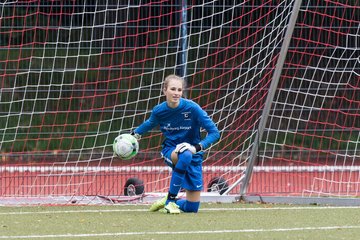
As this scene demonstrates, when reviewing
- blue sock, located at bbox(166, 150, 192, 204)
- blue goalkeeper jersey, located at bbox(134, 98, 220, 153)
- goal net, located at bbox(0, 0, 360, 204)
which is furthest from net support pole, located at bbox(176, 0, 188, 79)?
blue sock, located at bbox(166, 150, 192, 204)

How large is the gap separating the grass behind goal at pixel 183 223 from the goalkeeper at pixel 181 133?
8.1 inches

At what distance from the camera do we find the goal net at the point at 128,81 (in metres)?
12.4

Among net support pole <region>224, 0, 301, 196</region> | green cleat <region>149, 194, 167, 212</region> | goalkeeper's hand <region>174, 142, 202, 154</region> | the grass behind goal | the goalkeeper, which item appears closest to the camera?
the grass behind goal

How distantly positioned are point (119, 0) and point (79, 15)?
55 centimetres

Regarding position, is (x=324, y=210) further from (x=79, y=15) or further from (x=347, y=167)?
(x=79, y=15)

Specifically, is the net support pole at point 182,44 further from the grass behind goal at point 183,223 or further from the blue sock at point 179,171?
the blue sock at point 179,171

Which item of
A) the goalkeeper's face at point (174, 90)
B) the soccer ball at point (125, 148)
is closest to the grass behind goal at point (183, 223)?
the soccer ball at point (125, 148)

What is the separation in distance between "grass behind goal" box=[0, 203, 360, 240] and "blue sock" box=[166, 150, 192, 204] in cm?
26

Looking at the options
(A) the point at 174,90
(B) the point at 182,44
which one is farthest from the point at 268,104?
(B) the point at 182,44

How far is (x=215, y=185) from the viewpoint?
11.4 m

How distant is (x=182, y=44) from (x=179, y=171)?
10.2 feet

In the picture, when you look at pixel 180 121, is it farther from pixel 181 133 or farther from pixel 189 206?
pixel 189 206

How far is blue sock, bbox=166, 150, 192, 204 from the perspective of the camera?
948cm

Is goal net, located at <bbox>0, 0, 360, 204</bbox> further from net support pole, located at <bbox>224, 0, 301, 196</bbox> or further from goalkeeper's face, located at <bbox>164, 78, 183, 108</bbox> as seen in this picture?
goalkeeper's face, located at <bbox>164, 78, 183, 108</bbox>
